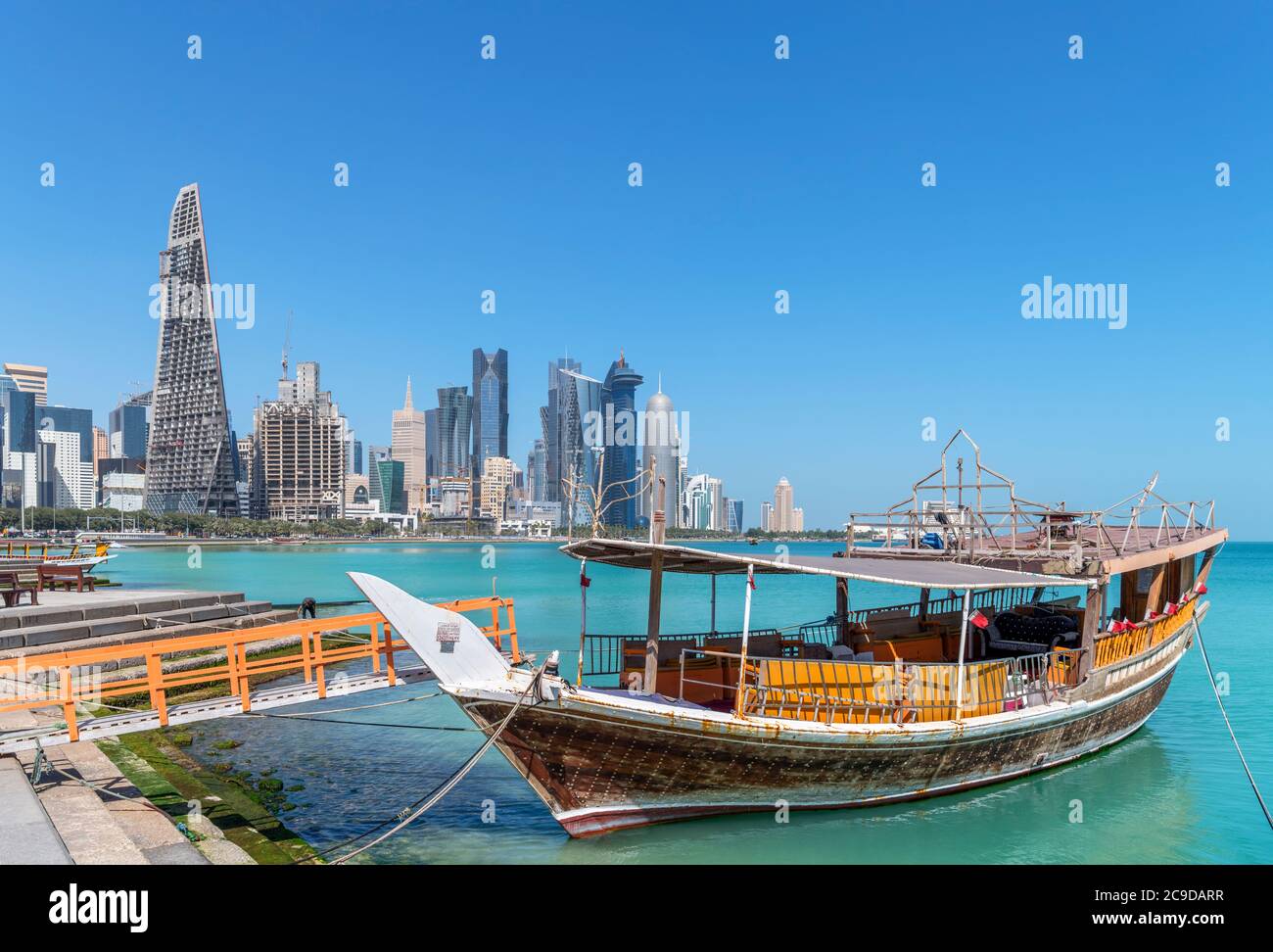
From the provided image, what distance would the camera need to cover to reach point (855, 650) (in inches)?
613

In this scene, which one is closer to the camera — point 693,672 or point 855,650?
point 693,672

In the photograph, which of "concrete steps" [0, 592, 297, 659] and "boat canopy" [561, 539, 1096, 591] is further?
"concrete steps" [0, 592, 297, 659]

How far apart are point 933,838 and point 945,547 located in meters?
7.62

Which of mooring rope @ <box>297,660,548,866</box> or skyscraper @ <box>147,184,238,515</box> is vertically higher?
skyscraper @ <box>147,184,238,515</box>

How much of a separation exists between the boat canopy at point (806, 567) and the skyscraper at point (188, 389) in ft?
643

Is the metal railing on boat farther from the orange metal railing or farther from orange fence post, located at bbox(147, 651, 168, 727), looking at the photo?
orange fence post, located at bbox(147, 651, 168, 727)

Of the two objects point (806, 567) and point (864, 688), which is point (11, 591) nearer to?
point (806, 567)

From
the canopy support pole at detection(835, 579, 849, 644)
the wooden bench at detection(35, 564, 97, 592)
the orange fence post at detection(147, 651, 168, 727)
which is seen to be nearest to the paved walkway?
the orange fence post at detection(147, 651, 168, 727)

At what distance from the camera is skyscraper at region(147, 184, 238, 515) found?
595 ft

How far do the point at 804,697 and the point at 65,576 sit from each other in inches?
1318

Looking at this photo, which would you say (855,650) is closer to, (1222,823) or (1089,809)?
(1089,809)

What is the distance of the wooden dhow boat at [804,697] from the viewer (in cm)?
1044

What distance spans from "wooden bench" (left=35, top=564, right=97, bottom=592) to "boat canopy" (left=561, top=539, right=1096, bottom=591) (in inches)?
1047
